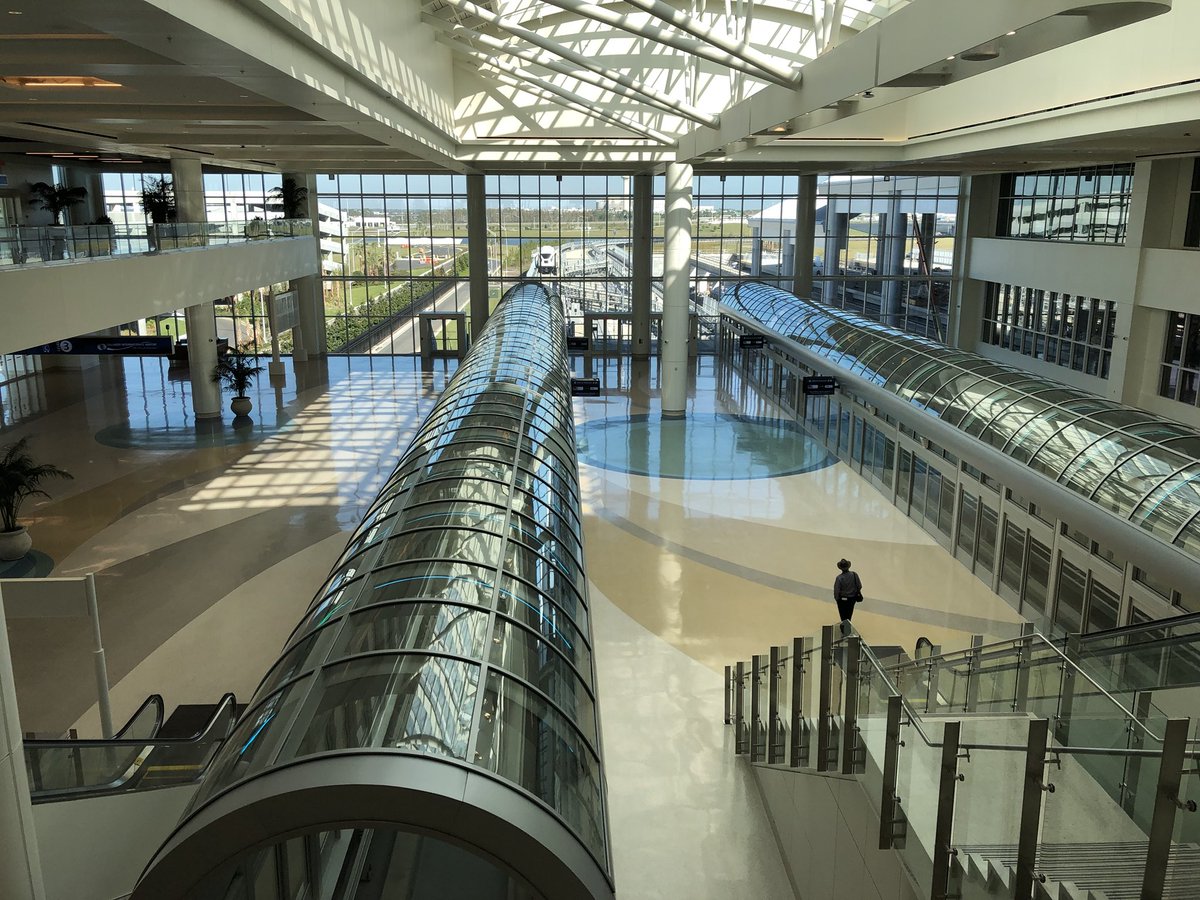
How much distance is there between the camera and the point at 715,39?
11234 mm

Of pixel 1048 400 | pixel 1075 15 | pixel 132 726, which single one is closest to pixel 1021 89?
pixel 1048 400

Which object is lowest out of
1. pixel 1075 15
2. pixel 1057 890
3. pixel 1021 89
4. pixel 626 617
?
pixel 626 617

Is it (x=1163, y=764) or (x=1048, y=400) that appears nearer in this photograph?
(x=1163, y=764)

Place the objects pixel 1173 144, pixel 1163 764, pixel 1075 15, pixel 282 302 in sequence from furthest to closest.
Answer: pixel 282 302 < pixel 1173 144 < pixel 1075 15 < pixel 1163 764

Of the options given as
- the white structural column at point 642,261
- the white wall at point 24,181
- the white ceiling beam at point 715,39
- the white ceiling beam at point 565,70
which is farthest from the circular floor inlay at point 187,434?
the white ceiling beam at point 715,39

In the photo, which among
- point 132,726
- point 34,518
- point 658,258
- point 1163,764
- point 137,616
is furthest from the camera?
point 658,258

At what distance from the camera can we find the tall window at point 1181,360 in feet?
65.1

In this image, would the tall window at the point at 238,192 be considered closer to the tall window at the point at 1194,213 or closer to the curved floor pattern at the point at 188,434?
the curved floor pattern at the point at 188,434

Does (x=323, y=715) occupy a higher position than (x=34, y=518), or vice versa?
(x=323, y=715)

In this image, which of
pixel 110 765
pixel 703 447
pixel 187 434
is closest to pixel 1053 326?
pixel 703 447

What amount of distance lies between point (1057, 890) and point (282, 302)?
31.2 meters

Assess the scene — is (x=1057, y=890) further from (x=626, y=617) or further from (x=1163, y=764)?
(x=626, y=617)

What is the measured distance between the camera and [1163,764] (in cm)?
386

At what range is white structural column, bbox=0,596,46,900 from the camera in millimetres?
4562
